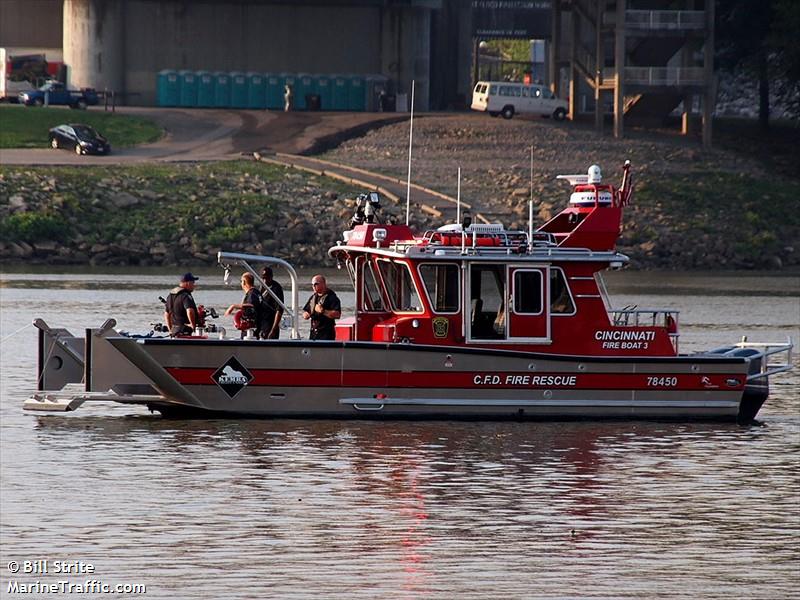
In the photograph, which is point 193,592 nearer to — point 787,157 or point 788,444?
point 788,444

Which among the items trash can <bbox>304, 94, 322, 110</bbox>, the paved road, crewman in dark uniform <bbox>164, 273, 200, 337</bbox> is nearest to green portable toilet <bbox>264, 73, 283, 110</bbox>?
trash can <bbox>304, 94, 322, 110</bbox>

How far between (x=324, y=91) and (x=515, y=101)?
10.2 metres

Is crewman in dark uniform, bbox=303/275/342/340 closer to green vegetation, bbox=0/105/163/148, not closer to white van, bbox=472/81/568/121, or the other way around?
green vegetation, bbox=0/105/163/148

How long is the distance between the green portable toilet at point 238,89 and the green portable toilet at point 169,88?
253 centimetres

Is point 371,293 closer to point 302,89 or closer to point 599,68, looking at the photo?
point 599,68

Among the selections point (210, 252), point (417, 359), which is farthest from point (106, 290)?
point (417, 359)

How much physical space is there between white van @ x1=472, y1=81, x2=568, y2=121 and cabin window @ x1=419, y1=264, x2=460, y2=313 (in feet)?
175

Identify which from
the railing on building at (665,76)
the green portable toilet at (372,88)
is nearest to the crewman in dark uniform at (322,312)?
the railing on building at (665,76)

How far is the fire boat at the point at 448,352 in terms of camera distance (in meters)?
25.0

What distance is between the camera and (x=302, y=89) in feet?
275

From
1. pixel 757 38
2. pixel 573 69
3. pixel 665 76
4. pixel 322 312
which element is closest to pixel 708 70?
pixel 665 76

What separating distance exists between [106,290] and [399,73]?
130ft

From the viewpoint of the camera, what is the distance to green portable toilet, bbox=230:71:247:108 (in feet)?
272

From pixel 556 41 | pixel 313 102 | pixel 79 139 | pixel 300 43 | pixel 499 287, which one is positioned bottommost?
pixel 499 287
